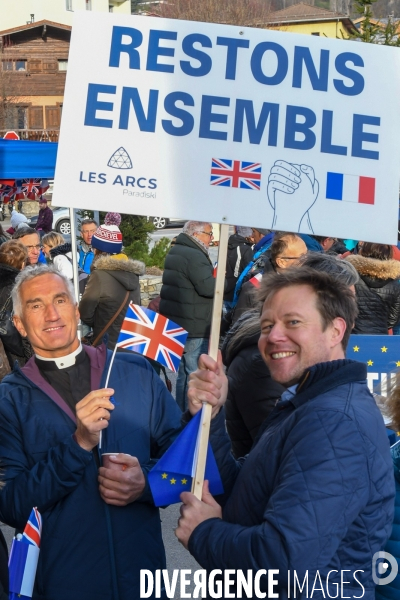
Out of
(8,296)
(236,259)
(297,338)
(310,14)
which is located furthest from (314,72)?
(310,14)

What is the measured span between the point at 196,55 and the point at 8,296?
389 centimetres

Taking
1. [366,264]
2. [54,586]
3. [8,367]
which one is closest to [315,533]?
[54,586]

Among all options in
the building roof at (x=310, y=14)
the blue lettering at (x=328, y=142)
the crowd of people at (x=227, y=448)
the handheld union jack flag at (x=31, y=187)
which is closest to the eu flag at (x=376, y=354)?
the crowd of people at (x=227, y=448)

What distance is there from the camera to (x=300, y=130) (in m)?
2.68

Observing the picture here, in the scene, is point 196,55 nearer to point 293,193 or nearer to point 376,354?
point 293,193

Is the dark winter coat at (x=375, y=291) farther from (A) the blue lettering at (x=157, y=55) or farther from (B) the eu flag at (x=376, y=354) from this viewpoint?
(A) the blue lettering at (x=157, y=55)

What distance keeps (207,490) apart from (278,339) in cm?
53

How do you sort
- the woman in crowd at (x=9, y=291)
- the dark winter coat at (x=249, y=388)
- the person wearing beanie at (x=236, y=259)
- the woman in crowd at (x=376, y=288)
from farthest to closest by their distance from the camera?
the person wearing beanie at (x=236, y=259) → the woman in crowd at (x=376, y=288) → the woman in crowd at (x=9, y=291) → the dark winter coat at (x=249, y=388)

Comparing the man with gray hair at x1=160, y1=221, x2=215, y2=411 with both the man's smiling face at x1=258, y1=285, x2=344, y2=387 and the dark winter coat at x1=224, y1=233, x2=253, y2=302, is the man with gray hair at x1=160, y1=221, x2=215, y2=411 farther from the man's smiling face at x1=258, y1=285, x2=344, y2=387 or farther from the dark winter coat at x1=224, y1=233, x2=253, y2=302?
the man's smiling face at x1=258, y1=285, x2=344, y2=387

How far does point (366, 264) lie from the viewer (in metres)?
6.64

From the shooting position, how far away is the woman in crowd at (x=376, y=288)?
21.7 feet

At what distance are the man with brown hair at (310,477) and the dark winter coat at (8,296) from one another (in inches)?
142

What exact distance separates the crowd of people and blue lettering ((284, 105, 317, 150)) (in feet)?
1.35

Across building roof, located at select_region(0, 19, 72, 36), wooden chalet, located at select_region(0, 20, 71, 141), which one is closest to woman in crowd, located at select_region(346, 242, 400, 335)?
wooden chalet, located at select_region(0, 20, 71, 141)
